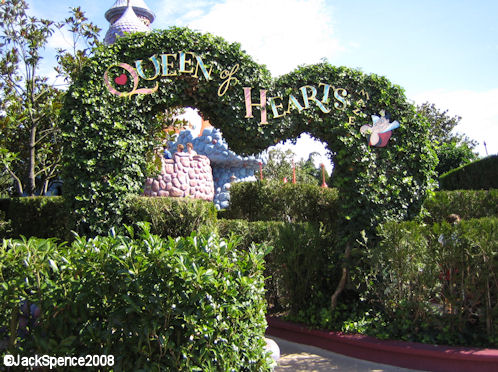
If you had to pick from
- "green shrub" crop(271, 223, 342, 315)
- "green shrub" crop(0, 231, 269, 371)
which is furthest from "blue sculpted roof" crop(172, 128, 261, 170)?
"green shrub" crop(0, 231, 269, 371)

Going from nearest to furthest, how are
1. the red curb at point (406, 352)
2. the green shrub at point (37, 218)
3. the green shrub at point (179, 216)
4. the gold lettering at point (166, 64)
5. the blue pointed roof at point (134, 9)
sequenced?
1. the red curb at point (406, 352)
2. the gold lettering at point (166, 64)
3. the green shrub at point (179, 216)
4. the green shrub at point (37, 218)
5. the blue pointed roof at point (134, 9)

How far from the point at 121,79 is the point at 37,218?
7023mm

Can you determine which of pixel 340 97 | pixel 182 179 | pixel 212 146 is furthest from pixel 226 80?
pixel 212 146

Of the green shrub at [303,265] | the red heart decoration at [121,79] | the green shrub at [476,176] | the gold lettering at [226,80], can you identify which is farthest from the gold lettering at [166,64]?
the green shrub at [476,176]

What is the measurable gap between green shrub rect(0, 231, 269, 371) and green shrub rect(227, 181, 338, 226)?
617cm

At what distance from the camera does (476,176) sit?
16.2 meters

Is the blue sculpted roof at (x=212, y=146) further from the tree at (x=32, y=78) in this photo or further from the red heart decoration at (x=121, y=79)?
the red heart decoration at (x=121, y=79)

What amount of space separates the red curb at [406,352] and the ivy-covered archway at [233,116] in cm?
151

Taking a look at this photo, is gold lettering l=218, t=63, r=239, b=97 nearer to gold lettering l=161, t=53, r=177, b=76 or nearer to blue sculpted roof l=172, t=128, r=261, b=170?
gold lettering l=161, t=53, r=177, b=76

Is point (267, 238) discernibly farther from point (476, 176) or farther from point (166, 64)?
point (476, 176)

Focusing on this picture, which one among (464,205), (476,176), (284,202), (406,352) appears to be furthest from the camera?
(476,176)

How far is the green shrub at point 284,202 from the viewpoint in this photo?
9359 mm

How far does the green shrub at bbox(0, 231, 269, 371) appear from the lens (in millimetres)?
2637

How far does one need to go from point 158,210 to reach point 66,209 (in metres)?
1.22
